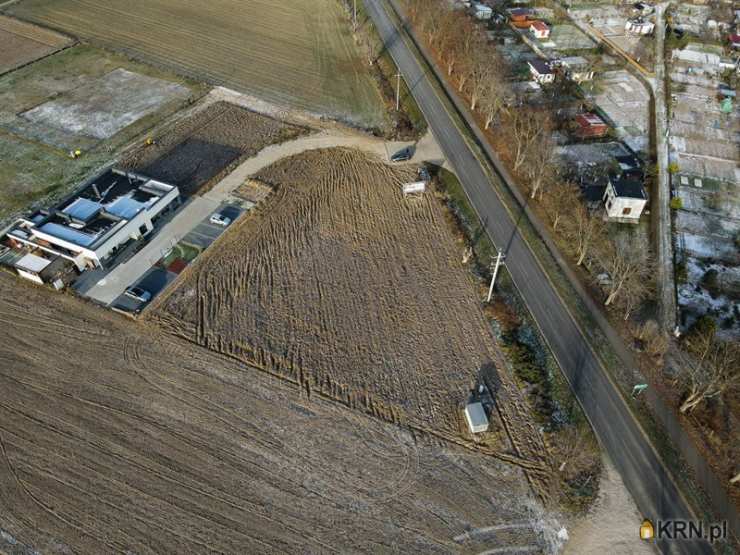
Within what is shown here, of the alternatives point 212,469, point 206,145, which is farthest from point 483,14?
point 212,469

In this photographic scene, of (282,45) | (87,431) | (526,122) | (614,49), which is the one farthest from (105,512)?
(614,49)

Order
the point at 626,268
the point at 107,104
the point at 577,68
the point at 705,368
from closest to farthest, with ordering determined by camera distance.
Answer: the point at 705,368
the point at 626,268
the point at 107,104
the point at 577,68

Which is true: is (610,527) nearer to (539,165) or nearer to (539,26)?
(539,165)

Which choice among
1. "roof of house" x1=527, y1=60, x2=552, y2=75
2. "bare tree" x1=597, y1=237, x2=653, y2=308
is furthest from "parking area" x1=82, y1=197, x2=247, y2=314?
"roof of house" x1=527, y1=60, x2=552, y2=75

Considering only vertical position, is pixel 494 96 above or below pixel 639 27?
below

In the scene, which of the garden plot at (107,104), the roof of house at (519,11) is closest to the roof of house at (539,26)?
the roof of house at (519,11)

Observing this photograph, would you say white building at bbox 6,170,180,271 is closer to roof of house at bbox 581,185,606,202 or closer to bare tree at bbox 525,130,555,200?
bare tree at bbox 525,130,555,200
